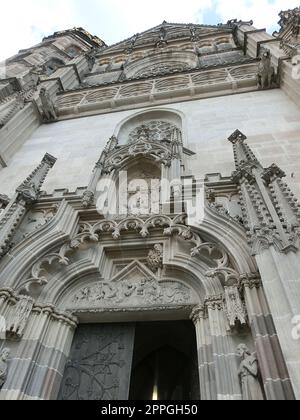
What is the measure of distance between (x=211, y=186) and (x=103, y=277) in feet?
8.16

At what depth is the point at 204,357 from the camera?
385 centimetres

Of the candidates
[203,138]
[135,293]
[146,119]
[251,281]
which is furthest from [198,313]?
[146,119]

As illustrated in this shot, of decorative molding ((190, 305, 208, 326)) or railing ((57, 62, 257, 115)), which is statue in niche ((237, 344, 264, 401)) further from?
railing ((57, 62, 257, 115))

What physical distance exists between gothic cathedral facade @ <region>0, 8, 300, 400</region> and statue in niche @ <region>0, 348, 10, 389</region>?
2 cm

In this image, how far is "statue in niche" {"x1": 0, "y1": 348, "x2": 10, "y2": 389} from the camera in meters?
3.75

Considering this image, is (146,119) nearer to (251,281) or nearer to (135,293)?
(135,293)

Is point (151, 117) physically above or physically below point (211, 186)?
above

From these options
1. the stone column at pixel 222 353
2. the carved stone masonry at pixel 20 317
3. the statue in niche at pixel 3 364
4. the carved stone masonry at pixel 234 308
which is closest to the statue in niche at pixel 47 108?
the carved stone masonry at pixel 20 317

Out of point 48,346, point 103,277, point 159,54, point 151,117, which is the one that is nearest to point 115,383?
point 48,346

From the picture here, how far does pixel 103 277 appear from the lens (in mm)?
5324

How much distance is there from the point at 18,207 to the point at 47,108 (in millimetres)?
6358

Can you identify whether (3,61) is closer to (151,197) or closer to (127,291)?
(151,197)

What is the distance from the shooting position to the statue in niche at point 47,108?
1080cm

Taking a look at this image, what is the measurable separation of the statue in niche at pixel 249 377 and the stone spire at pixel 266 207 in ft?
3.73
